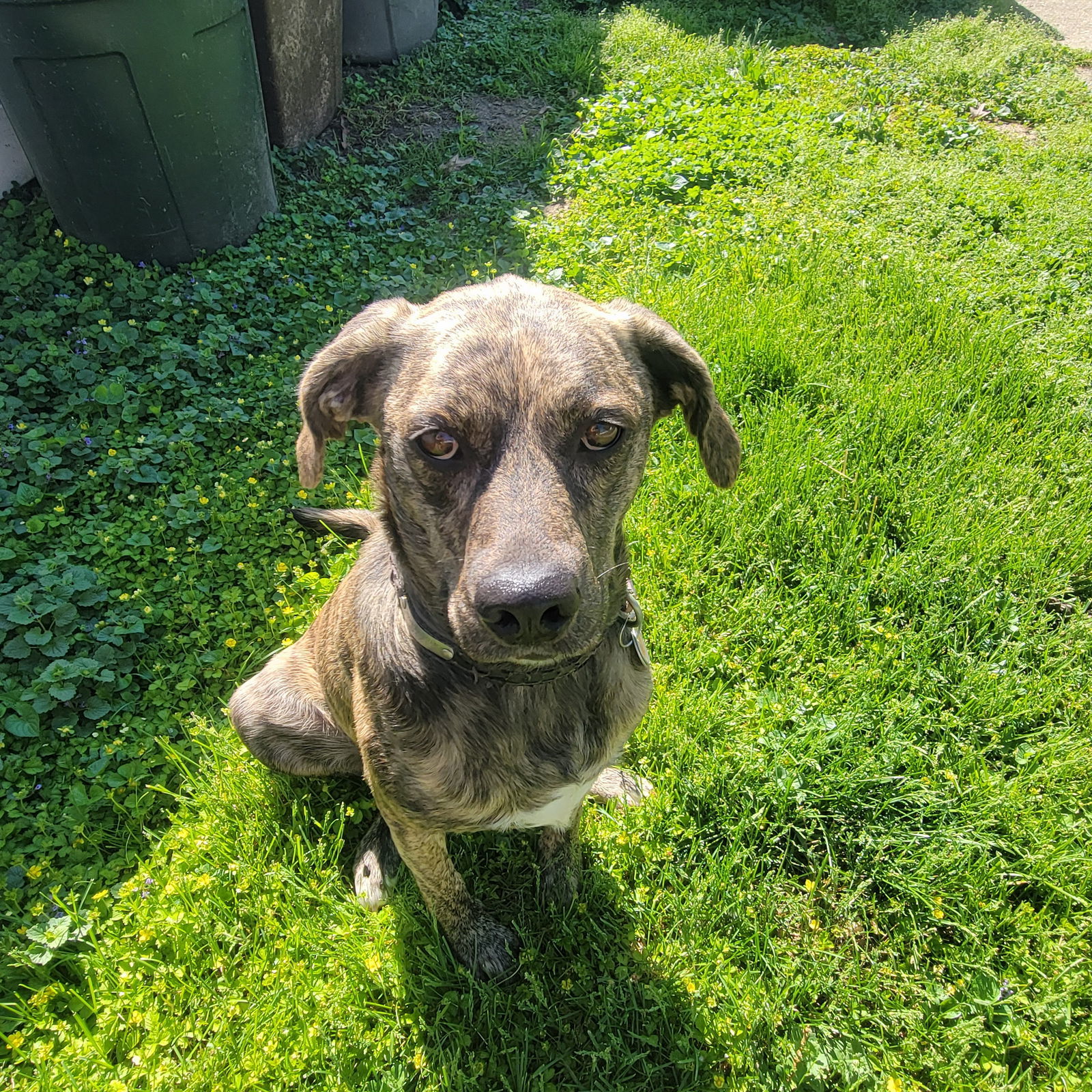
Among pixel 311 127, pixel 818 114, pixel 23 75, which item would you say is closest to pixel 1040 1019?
pixel 23 75

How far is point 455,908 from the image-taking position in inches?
92.0

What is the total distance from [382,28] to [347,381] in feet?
20.8

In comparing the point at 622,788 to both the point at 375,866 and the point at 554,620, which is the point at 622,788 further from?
the point at 554,620

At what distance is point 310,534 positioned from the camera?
11.8 ft

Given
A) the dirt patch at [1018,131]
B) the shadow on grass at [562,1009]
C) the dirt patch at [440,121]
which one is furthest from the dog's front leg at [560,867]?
the dirt patch at [1018,131]

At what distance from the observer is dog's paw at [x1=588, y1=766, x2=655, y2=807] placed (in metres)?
2.77

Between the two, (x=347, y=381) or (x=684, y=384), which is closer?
(x=347, y=381)

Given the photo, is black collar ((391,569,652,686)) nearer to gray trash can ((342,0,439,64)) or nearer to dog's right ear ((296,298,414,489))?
dog's right ear ((296,298,414,489))

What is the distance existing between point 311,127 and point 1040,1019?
6781 mm

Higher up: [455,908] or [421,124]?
[455,908]

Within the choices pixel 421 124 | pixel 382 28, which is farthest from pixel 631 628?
pixel 382 28

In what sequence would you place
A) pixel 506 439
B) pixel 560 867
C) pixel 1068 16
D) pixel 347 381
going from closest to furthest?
pixel 506 439 → pixel 347 381 → pixel 560 867 → pixel 1068 16

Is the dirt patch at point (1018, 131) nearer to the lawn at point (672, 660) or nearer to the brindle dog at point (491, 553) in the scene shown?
the lawn at point (672, 660)

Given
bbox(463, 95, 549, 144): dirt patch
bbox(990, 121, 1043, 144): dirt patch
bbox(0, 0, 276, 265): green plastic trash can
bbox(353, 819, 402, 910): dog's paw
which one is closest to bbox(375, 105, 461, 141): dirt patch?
bbox(463, 95, 549, 144): dirt patch
